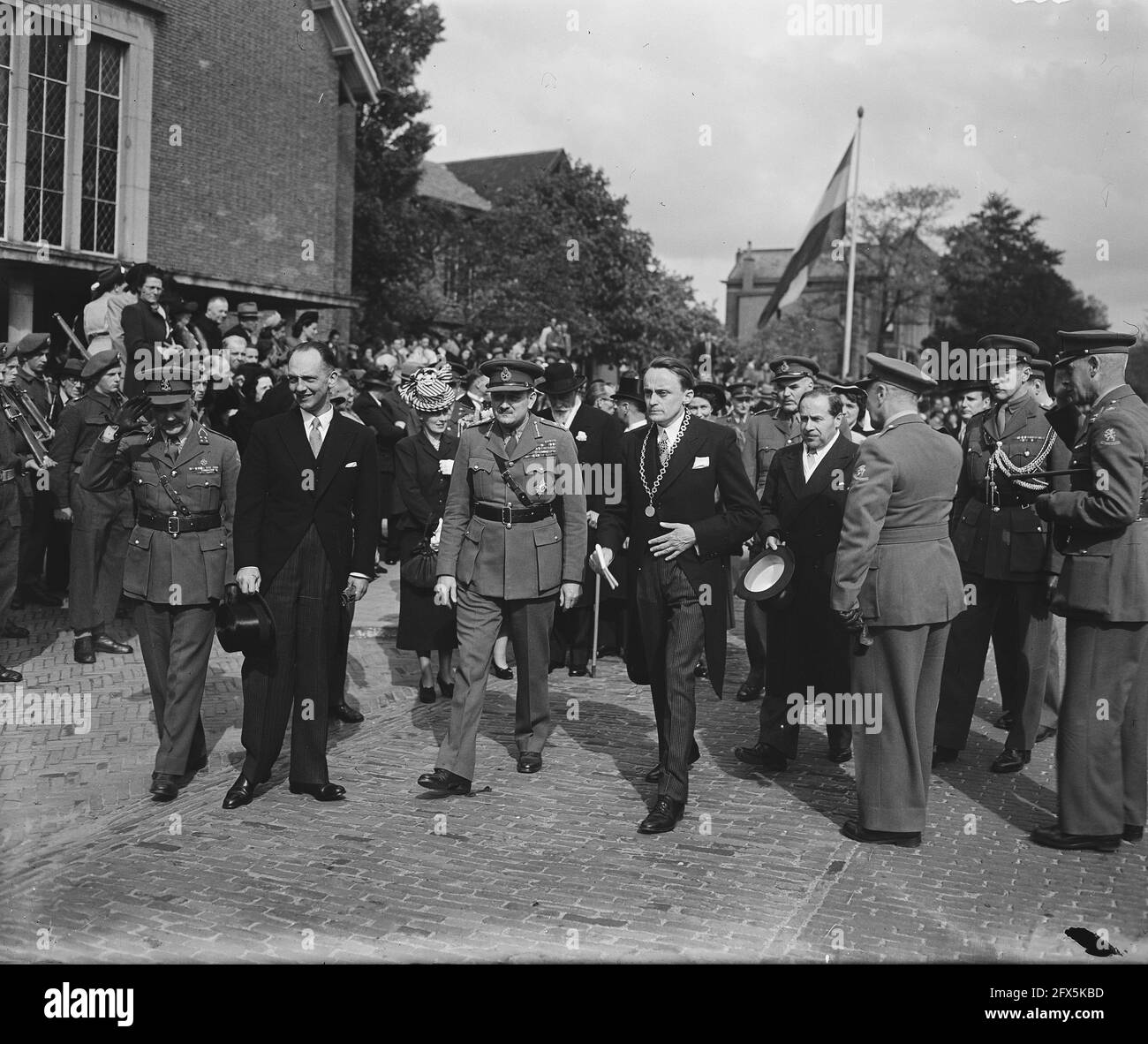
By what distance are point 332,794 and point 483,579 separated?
1.41 meters

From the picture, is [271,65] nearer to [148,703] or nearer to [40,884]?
[148,703]

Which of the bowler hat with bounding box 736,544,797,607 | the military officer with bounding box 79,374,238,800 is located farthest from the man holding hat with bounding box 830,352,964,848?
the military officer with bounding box 79,374,238,800

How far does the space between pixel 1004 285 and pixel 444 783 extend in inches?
2711

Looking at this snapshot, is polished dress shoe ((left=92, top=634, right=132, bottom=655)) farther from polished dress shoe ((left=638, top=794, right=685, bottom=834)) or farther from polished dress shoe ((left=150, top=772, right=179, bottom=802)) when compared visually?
polished dress shoe ((left=638, top=794, right=685, bottom=834))

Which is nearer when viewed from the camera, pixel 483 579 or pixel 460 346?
pixel 483 579

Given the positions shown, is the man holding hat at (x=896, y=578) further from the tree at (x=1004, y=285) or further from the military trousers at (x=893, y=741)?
the tree at (x=1004, y=285)

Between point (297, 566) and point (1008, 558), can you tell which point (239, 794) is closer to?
point (297, 566)

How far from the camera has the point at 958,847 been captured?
6.14 m

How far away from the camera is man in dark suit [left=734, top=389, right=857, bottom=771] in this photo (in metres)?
7.50

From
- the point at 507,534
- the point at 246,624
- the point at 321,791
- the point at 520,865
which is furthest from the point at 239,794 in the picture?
the point at 507,534

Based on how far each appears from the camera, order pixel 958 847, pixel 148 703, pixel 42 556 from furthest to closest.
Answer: pixel 42 556
pixel 148 703
pixel 958 847

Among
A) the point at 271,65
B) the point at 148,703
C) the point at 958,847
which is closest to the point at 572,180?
the point at 271,65

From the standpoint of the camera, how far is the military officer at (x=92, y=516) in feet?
32.6
